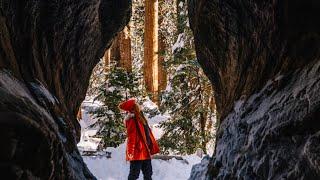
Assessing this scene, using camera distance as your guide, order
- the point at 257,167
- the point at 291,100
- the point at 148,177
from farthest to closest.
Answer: the point at 148,177, the point at 257,167, the point at 291,100

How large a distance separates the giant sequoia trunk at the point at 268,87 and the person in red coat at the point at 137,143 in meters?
1.08

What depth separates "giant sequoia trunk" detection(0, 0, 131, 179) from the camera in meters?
3.74

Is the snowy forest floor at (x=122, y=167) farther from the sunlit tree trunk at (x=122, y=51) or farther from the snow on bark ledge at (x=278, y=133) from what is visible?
the sunlit tree trunk at (x=122, y=51)

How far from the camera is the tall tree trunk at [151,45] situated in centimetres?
1925

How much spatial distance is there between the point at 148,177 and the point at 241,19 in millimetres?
3188

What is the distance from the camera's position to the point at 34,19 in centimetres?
758

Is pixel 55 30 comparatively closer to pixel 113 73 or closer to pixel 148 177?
pixel 148 177

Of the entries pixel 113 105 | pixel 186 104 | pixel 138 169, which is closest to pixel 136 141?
pixel 138 169

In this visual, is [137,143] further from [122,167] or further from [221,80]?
[122,167]

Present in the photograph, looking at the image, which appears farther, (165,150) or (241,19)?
(165,150)

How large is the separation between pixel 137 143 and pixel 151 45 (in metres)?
12.1

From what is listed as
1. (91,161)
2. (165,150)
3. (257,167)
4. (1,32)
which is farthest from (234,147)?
(165,150)

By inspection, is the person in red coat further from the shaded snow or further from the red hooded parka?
the shaded snow

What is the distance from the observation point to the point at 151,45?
64.1 ft
